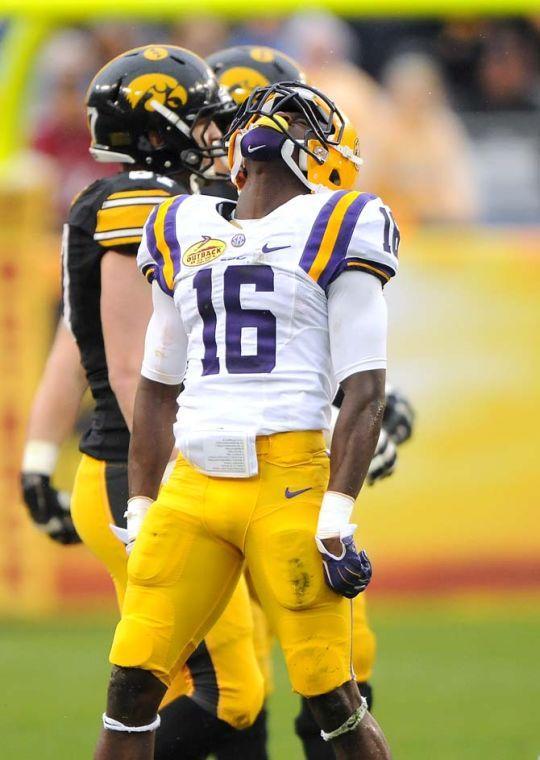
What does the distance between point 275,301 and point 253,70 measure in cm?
165

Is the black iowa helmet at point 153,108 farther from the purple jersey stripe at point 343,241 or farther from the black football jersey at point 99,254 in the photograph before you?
the purple jersey stripe at point 343,241

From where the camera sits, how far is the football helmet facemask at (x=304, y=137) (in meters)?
3.87

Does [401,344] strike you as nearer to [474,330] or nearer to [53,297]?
[474,330]

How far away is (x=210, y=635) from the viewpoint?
4.25 m

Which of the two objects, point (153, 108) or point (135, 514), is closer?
point (135, 514)

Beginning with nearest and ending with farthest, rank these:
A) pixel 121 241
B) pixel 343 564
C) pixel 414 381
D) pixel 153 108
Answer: pixel 343 564
pixel 121 241
pixel 153 108
pixel 414 381

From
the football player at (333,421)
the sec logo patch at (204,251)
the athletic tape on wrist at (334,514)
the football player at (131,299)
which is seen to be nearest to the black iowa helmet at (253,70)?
the football player at (333,421)

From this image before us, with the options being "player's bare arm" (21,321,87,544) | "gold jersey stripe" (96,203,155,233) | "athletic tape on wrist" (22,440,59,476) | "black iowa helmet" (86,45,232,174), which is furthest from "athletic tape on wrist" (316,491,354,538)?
"athletic tape on wrist" (22,440,59,476)

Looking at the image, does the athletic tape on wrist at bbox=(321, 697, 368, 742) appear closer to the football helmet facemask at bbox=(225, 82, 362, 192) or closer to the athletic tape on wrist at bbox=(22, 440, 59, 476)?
the football helmet facemask at bbox=(225, 82, 362, 192)

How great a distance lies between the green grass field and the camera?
18.4 ft

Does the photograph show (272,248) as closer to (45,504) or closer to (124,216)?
(124,216)

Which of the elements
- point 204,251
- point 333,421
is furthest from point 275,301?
point 333,421

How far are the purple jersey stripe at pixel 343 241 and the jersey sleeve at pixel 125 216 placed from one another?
0.66 metres

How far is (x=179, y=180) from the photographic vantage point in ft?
15.0
